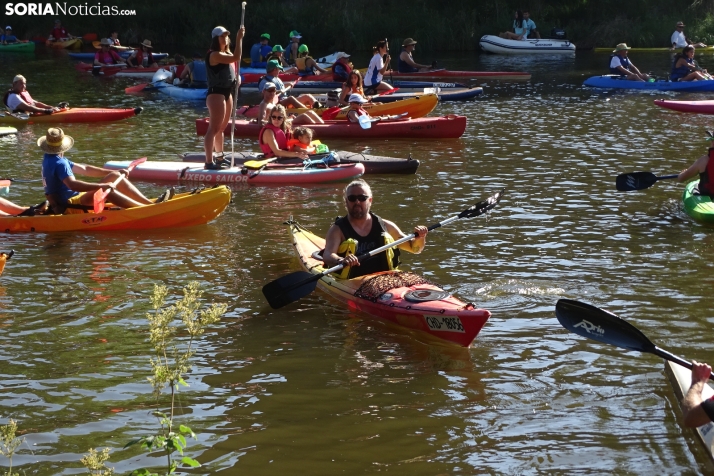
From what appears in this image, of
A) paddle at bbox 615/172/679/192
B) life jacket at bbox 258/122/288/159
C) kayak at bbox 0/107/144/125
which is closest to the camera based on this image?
paddle at bbox 615/172/679/192

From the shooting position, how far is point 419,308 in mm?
7648

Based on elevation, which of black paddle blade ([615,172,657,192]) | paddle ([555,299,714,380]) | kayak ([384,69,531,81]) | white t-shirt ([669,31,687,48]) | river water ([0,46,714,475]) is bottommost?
river water ([0,46,714,475])

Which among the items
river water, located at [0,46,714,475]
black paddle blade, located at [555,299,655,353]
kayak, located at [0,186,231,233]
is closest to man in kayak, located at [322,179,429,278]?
river water, located at [0,46,714,475]

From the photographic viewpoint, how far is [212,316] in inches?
186

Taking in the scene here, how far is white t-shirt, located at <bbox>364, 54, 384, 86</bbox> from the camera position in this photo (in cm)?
2012

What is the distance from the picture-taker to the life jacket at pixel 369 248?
851 cm

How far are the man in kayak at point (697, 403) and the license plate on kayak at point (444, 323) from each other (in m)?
2.14

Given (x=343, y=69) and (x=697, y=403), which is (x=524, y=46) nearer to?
(x=343, y=69)

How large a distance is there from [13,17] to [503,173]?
116 ft

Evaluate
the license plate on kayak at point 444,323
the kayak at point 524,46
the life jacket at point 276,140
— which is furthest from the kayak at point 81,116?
the kayak at point 524,46

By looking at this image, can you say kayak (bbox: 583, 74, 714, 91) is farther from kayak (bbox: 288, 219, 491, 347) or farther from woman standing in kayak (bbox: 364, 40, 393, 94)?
kayak (bbox: 288, 219, 491, 347)

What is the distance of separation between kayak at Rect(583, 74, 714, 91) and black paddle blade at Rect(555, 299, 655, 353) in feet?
59.6

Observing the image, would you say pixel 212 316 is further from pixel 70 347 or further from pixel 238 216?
pixel 238 216

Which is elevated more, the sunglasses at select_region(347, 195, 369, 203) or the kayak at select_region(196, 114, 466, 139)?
the sunglasses at select_region(347, 195, 369, 203)
